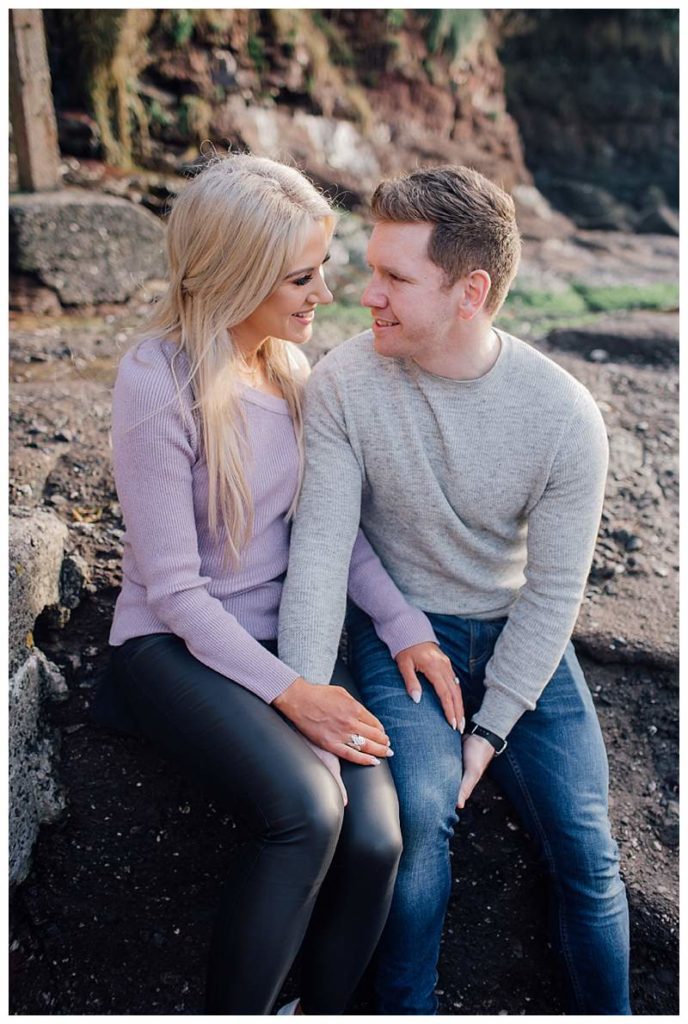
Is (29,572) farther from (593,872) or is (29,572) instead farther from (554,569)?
(593,872)

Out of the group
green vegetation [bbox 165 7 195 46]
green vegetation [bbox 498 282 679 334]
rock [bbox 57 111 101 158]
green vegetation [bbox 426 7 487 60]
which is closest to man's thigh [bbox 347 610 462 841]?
green vegetation [bbox 498 282 679 334]

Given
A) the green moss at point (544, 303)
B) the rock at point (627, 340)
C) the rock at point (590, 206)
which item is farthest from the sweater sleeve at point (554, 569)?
the rock at point (590, 206)

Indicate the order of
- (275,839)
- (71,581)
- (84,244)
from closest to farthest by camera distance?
(275,839) → (71,581) → (84,244)

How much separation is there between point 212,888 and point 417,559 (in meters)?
1.03

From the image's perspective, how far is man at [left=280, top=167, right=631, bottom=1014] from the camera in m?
2.16

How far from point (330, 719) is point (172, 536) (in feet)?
1.81

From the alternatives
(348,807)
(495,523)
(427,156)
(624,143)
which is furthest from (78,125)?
(624,143)

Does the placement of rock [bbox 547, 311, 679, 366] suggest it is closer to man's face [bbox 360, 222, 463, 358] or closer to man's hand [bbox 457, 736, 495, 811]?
man's face [bbox 360, 222, 463, 358]

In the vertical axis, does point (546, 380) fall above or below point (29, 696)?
above

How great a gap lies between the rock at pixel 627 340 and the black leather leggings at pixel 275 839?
362cm

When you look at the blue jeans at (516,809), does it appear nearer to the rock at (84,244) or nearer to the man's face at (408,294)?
the man's face at (408,294)

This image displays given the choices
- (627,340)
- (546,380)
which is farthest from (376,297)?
(627,340)

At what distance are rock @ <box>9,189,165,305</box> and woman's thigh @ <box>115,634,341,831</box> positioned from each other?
3.46 metres

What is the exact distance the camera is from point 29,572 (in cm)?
243
